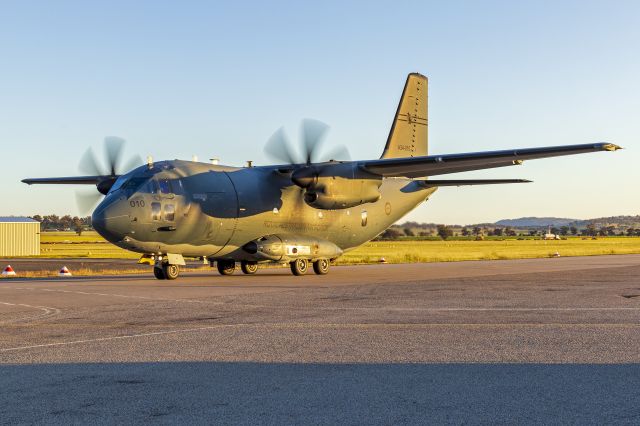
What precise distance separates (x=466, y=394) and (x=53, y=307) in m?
12.5

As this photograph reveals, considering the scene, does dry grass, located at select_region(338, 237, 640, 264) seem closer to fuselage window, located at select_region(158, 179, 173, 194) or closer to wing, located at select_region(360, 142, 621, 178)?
wing, located at select_region(360, 142, 621, 178)

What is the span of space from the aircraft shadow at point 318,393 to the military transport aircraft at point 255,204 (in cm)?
1681

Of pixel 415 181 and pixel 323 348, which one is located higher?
pixel 415 181

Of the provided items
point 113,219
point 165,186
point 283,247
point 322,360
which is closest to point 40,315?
point 322,360

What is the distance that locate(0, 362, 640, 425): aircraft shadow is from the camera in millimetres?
6535

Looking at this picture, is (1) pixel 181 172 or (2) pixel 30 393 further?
(1) pixel 181 172

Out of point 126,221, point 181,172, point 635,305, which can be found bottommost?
point 635,305

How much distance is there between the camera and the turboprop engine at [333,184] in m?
29.0

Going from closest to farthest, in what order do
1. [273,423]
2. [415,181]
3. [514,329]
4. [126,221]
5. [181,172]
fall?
[273,423]
[514,329]
[126,221]
[181,172]
[415,181]

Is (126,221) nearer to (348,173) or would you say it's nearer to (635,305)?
(348,173)

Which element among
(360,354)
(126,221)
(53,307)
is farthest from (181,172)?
(360,354)

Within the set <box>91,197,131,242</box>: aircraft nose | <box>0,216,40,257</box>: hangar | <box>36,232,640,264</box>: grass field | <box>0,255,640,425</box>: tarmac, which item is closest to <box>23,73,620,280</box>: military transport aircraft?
<box>91,197,131,242</box>: aircraft nose

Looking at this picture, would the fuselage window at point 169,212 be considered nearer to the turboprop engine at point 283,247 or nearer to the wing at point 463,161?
the turboprop engine at point 283,247

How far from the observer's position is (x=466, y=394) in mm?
7453
